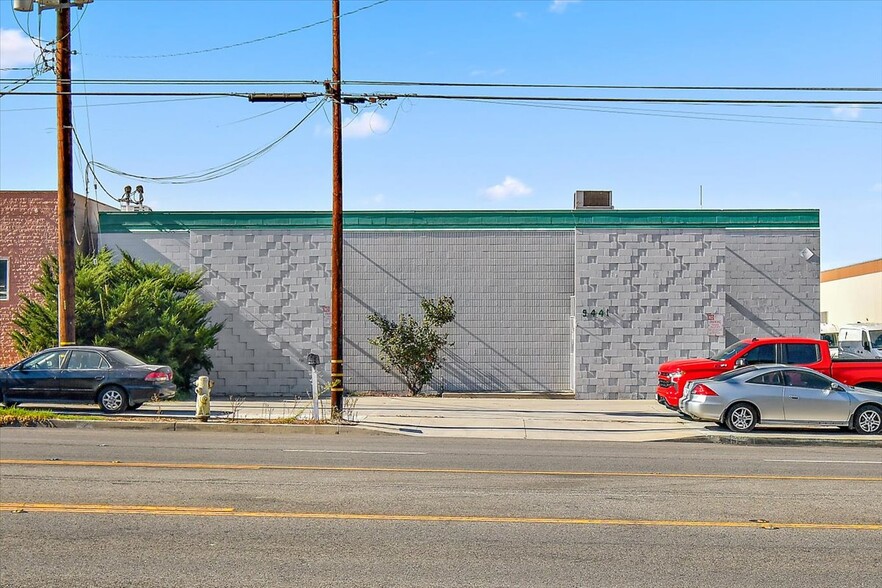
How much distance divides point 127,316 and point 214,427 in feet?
23.6

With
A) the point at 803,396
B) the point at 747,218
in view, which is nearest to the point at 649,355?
the point at 747,218

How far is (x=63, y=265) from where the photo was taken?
21016 millimetres

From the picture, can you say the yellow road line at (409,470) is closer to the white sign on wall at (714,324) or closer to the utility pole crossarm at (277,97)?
the utility pole crossarm at (277,97)

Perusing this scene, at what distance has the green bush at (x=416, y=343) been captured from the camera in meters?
26.9

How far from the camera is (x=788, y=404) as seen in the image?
19719mm

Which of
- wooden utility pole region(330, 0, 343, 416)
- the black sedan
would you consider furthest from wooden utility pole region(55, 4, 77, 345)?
wooden utility pole region(330, 0, 343, 416)

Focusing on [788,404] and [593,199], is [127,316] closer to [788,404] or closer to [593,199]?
[593,199]

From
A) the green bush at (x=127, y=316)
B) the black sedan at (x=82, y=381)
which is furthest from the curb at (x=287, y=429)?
the green bush at (x=127, y=316)

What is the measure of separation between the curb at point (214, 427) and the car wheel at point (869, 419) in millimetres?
9625

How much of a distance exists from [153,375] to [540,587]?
15.1 m

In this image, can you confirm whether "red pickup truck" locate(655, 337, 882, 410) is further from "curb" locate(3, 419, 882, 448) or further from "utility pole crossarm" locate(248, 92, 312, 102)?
"utility pole crossarm" locate(248, 92, 312, 102)

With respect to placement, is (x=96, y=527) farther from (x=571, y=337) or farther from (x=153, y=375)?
(x=571, y=337)

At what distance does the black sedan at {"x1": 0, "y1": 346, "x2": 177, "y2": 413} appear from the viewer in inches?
820

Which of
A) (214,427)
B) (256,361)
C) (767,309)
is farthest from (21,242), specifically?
(767,309)
